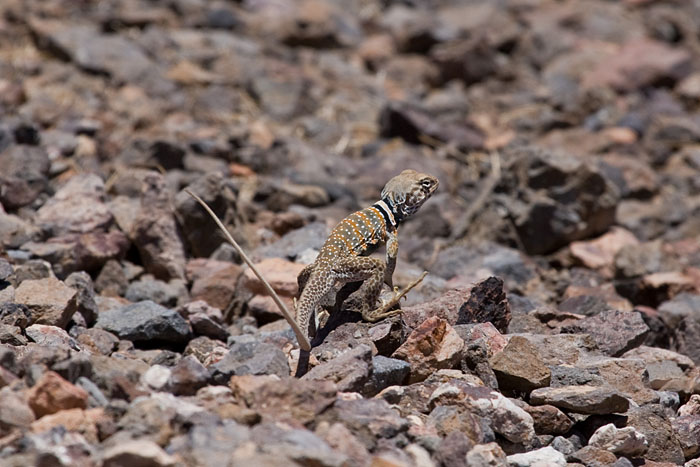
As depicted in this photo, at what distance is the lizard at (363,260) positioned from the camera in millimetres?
5633

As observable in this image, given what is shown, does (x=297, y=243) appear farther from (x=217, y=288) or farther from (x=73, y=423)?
(x=73, y=423)

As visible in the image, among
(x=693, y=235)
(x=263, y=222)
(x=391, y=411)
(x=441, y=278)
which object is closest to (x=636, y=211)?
(x=693, y=235)

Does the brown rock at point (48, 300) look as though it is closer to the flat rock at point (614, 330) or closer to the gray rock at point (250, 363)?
the gray rock at point (250, 363)

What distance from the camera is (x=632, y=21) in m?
17.3

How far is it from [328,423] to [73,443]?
1.19m

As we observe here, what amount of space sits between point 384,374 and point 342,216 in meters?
4.34

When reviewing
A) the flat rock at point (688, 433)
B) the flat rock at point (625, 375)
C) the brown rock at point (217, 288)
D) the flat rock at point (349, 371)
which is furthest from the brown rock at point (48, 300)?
the flat rock at point (688, 433)

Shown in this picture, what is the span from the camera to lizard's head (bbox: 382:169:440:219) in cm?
636

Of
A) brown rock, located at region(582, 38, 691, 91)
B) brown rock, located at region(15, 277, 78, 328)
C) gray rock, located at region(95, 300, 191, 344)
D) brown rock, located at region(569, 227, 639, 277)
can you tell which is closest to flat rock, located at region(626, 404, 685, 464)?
gray rock, located at region(95, 300, 191, 344)

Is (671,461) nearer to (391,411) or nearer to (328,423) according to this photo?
(391,411)

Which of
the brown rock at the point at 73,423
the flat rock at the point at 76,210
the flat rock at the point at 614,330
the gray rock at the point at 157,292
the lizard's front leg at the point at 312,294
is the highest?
the brown rock at the point at 73,423

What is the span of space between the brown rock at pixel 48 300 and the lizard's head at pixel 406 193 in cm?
225

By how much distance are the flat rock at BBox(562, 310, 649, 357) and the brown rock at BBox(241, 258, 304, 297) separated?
211 centimetres

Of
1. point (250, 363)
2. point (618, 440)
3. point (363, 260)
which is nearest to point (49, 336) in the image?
point (250, 363)
